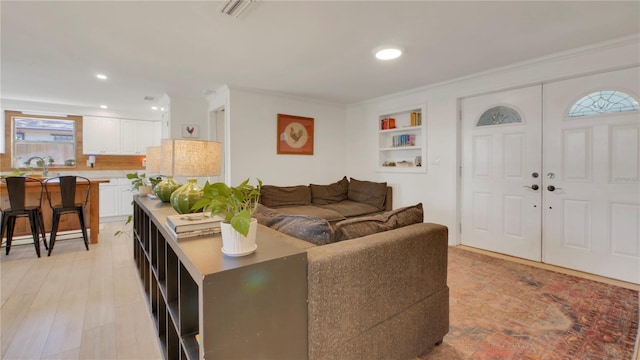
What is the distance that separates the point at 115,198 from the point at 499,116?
6804mm

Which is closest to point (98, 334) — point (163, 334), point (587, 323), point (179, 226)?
point (163, 334)

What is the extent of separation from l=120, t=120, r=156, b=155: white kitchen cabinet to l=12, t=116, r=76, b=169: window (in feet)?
2.96

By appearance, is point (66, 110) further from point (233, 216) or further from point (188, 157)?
point (233, 216)

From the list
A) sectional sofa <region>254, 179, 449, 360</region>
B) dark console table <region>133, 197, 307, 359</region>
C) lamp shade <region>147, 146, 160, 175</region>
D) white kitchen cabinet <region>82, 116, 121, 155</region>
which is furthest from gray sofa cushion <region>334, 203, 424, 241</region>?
white kitchen cabinet <region>82, 116, 121, 155</region>

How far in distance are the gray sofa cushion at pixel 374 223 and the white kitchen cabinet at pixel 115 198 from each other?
5.95 metres

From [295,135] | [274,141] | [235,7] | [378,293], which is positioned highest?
[235,7]

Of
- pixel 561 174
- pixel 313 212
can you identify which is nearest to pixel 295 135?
pixel 313 212

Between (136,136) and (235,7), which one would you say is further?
(136,136)

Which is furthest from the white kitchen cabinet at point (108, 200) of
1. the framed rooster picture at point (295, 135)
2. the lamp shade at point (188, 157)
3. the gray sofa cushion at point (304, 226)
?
the gray sofa cushion at point (304, 226)

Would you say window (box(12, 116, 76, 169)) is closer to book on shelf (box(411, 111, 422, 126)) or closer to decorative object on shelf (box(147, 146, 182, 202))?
decorative object on shelf (box(147, 146, 182, 202))

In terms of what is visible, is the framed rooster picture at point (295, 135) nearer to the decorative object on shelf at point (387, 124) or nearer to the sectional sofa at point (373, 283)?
the decorative object on shelf at point (387, 124)

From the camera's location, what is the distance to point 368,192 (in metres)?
4.77

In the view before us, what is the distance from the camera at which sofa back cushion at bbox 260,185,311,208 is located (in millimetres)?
4258

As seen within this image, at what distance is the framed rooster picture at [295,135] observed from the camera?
15.2 ft
